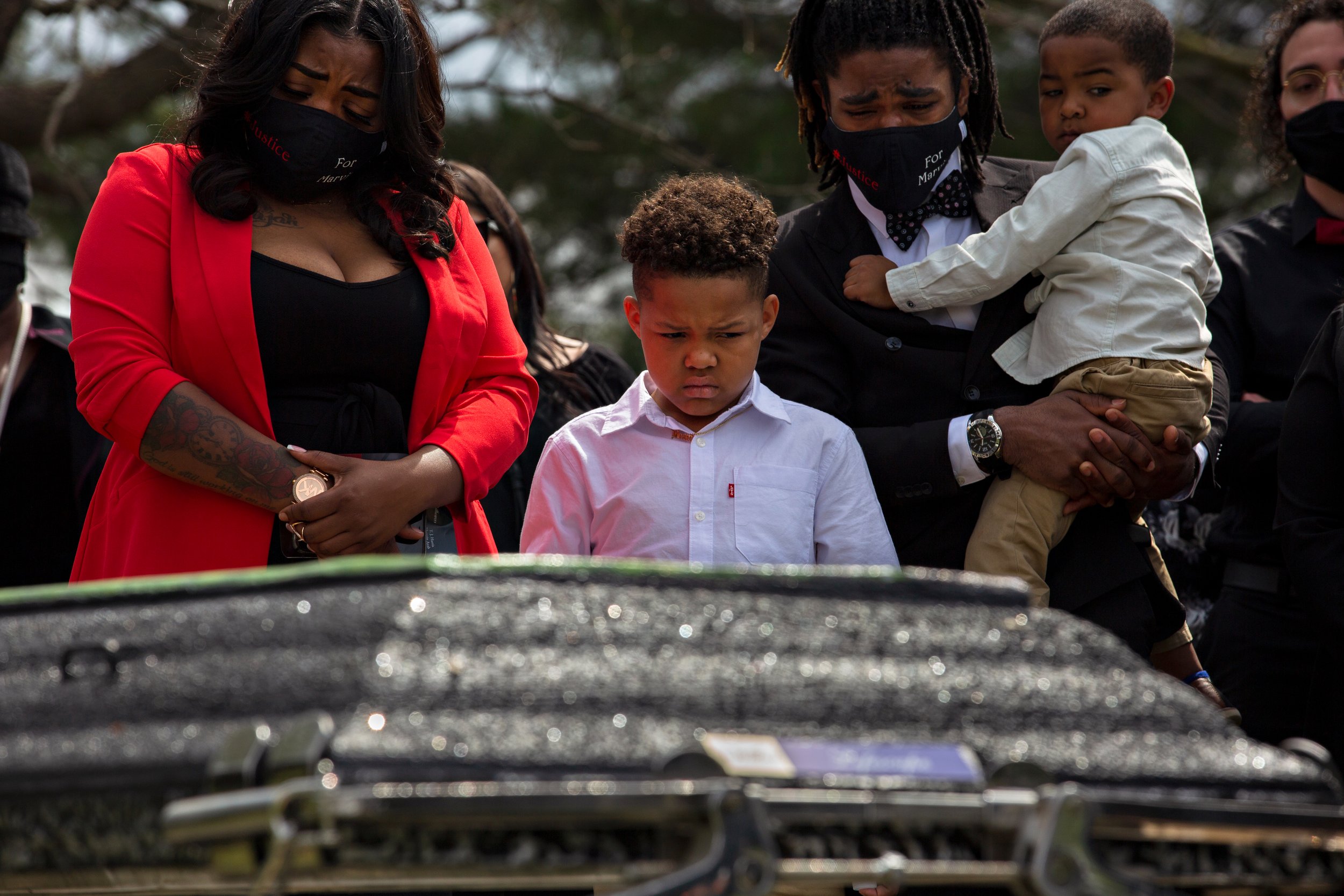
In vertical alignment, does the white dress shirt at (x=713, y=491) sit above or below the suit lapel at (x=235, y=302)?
below

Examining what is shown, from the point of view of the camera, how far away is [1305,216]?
397cm

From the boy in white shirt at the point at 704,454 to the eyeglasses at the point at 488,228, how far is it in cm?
150

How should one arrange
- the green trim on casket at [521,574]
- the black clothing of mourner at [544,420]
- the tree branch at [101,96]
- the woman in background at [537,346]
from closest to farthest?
the green trim on casket at [521,574], the black clothing of mourner at [544,420], the woman in background at [537,346], the tree branch at [101,96]

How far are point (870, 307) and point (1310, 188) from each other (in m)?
1.72

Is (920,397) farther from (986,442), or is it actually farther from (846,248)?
(846,248)

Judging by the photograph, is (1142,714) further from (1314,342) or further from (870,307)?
(1314,342)

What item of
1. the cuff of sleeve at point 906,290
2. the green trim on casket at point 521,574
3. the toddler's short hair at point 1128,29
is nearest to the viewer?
the green trim on casket at point 521,574

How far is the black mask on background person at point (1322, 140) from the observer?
12.6 feet

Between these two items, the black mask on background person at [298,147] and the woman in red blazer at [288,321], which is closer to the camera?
the woman in red blazer at [288,321]

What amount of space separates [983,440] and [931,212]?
60cm

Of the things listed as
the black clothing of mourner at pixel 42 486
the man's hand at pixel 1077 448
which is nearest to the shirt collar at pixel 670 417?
the man's hand at pixel 1077 448

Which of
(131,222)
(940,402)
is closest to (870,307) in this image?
(940,402)

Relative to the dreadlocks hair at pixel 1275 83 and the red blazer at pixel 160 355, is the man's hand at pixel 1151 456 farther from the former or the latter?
the dreadlocks hair at pixel 1275 83

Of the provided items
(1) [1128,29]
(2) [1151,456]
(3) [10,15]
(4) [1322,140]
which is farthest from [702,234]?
(3) [10,15]
